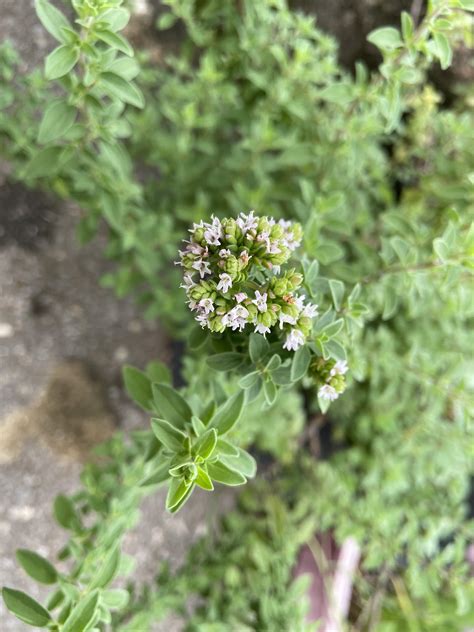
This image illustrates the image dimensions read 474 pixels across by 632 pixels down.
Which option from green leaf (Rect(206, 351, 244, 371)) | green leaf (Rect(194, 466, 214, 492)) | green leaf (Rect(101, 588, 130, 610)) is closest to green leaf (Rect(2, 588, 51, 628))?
green leaf (Rect(101, 588, 130, 610))

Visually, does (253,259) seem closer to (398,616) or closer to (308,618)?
(308,618)

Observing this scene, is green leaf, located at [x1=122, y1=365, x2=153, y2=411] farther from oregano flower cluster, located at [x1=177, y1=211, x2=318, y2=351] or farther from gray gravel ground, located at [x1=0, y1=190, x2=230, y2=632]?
gray gravel ground, located at [x1=0, y1=190, x2=230, y2=632]

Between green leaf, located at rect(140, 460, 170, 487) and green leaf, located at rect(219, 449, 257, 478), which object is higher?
green leaf, located at rect(219, 449, 257, 478)

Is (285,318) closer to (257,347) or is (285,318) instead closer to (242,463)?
(257,347)

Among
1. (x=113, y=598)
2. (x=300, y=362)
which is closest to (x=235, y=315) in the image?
(x=300, y=362)

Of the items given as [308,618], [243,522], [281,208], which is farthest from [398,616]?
[281,208]

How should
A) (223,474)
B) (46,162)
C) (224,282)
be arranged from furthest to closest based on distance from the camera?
(46,162)
(223,474)
(224,282)
